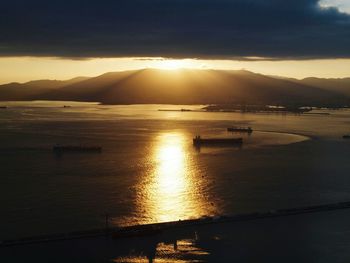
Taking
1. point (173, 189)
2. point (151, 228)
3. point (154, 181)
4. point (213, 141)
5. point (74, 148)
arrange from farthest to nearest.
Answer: point (213, 141) < point (74, 148) < point (154, 181) < point (173, 189) < point (151, 228)

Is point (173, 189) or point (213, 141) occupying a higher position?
point (213, 141)

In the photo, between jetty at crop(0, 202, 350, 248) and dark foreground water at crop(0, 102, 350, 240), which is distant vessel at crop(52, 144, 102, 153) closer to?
dark foreground water at crop(0, 102, 350, 240)

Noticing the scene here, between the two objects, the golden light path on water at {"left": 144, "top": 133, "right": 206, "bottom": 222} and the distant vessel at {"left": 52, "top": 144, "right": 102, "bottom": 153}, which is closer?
the golden light path on water at {"left": 144, "top": 133, "right": 206, "bottom": 222}

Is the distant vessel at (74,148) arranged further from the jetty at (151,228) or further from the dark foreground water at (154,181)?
the jetty at (151,228)

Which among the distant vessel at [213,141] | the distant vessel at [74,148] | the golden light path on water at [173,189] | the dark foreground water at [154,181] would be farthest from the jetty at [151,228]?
the distant vessel at [213,141]

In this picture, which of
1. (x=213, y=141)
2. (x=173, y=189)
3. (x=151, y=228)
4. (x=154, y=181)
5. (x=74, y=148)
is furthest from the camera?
(x=213, y=141)

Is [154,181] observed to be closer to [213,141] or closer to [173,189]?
[173,189]

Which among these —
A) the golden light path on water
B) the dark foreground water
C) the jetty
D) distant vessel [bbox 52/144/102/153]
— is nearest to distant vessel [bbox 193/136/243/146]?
the dark foreground water

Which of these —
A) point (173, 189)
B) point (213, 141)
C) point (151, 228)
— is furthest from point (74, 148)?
point (151, 228)

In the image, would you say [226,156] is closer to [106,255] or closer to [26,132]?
[106,255]
